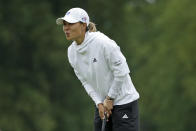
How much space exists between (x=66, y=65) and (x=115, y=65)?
Result: 82.8 feet

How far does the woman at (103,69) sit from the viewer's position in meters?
9.36

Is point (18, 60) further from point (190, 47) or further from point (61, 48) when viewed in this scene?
point (190, 47)

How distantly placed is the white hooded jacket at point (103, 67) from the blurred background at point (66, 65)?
73.2 feet

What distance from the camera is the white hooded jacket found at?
9.34 m

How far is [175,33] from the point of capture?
36031 millimetres

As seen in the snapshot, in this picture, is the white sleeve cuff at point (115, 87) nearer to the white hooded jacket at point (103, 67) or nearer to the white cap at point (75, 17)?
the white hooded jacket at point (103, 67)

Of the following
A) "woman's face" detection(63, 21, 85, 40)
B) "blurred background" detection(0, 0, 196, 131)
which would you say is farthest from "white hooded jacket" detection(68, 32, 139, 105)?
"blurred background" detection(0, 0, 196, 131)

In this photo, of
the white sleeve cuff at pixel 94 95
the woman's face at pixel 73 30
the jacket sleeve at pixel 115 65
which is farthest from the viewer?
the white sleeve cuff at pixel 94 95

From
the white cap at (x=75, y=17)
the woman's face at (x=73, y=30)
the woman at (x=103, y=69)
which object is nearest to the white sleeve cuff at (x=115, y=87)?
the woman at (x=103, y=69)

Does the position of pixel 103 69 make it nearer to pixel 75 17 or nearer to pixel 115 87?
pixel 115 87

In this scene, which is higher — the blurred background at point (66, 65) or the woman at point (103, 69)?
the woman at point (103, 69)

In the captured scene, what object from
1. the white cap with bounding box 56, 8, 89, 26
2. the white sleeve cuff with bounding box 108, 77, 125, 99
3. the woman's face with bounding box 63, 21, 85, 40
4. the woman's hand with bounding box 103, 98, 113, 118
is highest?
the white cap with bounding box 56, 8, 89, 26

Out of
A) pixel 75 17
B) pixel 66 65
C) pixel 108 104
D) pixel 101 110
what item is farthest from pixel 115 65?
pixel 66 65

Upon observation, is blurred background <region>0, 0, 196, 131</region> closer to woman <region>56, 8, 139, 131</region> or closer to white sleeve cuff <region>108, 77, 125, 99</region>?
woman <region>56, 8, 139, 131</region>
